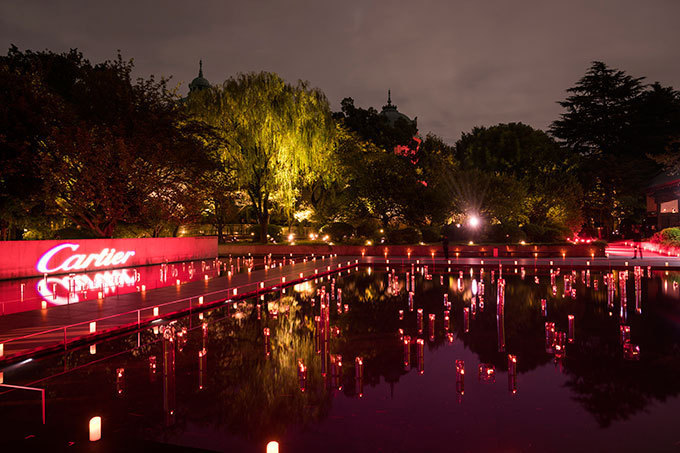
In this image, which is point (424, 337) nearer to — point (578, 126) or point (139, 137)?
point (139, 137)

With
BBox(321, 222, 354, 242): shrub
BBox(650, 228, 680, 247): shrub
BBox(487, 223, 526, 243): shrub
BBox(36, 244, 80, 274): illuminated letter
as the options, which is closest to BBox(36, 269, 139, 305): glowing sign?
BBox(36, 244, 80, 274): illuminated letter

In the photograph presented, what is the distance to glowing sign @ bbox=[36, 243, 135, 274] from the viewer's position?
64.4 feet

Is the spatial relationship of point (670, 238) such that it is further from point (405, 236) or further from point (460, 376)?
point (460, 376)

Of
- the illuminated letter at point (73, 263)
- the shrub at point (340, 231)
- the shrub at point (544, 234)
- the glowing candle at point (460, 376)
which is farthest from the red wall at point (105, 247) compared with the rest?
the shrub at point (544, 234)

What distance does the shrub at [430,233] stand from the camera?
33750 mm

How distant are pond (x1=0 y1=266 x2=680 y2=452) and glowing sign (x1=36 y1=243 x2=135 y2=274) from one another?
1349 centimetres

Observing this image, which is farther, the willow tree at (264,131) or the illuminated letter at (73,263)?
the willow tree at (264,131)

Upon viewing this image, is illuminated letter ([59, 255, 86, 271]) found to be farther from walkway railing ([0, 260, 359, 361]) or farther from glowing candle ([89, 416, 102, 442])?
glowing candle ([89, 416, 102, 442])

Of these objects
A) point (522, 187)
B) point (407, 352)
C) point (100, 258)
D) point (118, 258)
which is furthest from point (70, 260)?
point (522, 187)

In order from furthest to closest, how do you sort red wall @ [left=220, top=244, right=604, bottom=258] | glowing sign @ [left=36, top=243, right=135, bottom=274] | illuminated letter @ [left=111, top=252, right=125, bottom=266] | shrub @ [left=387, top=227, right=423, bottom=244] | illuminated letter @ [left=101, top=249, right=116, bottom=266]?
shrub @ [left=387, top=227, right=423, bottom=244] → red wall @ [left=220, top=244, right=604, bottom=258] → illuminated letter @ [left=111, top=252, right=125, bottom=266] → illuminated letter @ [left=101, top=249, right=116, bottom=266] → glowing sign @ [left=36, top=243, right=135, bottom=274]

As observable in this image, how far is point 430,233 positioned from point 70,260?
2394 centimetres

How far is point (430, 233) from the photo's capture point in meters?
33.8

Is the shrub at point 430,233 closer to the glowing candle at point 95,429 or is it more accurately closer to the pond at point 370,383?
the pond at point 370,383

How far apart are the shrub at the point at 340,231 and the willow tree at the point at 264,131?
11.5 ft
